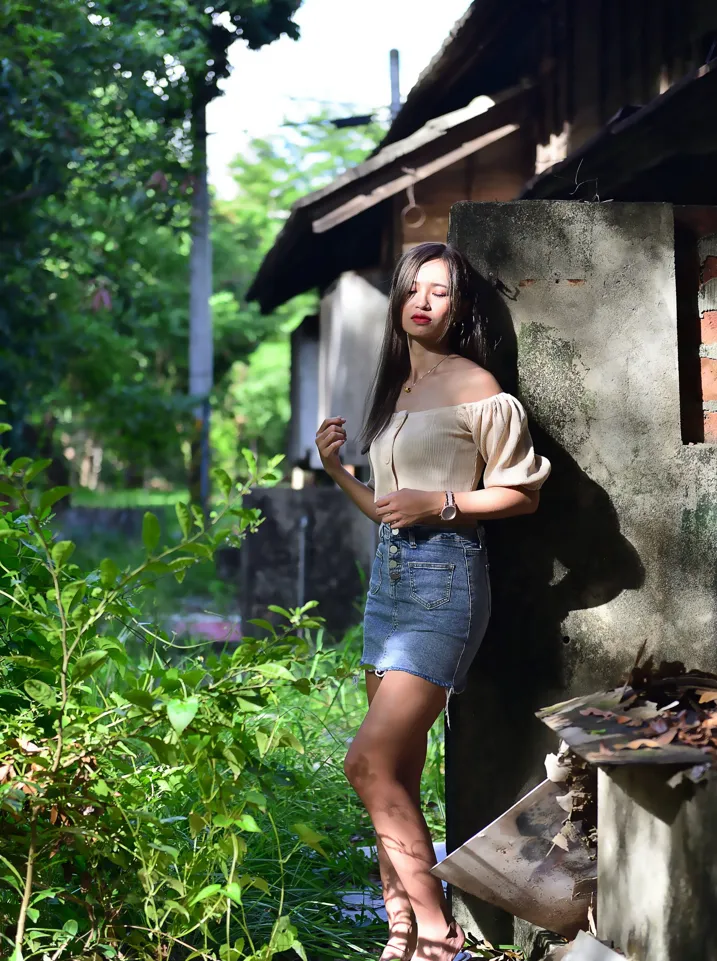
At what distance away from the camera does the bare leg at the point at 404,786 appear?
272 cm

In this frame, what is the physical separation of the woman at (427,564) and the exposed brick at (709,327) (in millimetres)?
626

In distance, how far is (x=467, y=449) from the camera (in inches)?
110

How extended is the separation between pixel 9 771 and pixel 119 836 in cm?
30

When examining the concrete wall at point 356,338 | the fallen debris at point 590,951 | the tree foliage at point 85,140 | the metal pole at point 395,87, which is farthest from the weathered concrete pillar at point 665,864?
the metal pole at point 395,87

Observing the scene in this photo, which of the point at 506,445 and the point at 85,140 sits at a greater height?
the point at 85,140

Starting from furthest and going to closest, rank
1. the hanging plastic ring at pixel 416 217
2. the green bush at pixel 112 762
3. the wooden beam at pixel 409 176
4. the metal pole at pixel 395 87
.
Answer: the metal pole at pixel 395 87
the hanging plastic ring at pixel 416 217
the wooden beam at pixel 409 176
the green bush at pixel 112 762

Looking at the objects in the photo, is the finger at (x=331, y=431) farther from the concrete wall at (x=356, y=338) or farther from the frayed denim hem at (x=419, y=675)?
the concrete wall at (x=356, y=338)

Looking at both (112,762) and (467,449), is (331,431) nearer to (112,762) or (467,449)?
(467,449)

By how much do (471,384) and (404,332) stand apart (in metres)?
0.31

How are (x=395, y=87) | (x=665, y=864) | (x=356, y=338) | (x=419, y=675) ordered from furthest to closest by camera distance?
(x=395, y=87)
(x=356, y=338)
(x=419, y=675)
(x=665, y=864)

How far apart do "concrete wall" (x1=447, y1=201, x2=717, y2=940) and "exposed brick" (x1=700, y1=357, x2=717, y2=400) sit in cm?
12

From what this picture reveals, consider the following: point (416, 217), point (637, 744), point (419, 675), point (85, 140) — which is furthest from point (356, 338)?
point (637, 744)

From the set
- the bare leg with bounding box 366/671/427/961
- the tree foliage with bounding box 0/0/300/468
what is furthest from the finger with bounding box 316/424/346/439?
the tree foliage with bounding box 0/0/300/468

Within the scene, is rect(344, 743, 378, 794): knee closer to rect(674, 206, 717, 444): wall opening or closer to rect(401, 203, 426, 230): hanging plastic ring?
rect(674, 206, 717, 444): wall opening
